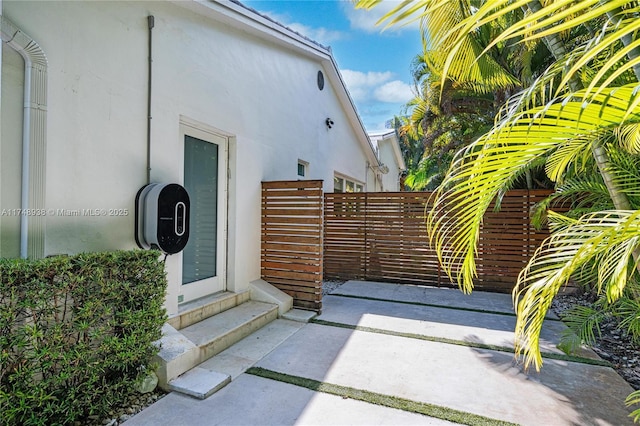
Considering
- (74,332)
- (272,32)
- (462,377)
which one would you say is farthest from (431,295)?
(272,32)

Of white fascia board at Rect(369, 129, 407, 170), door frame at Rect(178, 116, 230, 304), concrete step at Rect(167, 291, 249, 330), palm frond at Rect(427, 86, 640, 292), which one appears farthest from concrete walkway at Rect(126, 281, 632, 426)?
white fascia board at Rect(369, 129, 407, 170)

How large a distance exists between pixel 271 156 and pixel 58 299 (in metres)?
4.40

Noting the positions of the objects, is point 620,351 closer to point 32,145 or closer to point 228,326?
point 228,326

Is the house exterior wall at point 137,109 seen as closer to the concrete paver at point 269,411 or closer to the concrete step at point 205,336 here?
the concrete step at point 205,336

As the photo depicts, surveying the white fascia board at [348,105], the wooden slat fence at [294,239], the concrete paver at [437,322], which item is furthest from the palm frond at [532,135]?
the white fascia board at [348,105]

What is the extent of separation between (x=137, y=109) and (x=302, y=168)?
467cm

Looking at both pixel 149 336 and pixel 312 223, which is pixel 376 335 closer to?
pixel 312 223

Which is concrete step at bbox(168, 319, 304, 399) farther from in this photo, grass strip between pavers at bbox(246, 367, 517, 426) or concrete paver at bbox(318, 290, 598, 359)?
concrete paver at bbox(318, 290, 598, 359)

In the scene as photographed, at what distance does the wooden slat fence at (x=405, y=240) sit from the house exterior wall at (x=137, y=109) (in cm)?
240

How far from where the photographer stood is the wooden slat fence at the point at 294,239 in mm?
5445

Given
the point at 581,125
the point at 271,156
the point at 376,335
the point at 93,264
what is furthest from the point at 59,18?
the point at 376,335

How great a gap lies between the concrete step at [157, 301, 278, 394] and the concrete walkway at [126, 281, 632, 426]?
0.32 meters

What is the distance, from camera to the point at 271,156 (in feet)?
20.8

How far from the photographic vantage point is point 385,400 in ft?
9.98
